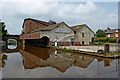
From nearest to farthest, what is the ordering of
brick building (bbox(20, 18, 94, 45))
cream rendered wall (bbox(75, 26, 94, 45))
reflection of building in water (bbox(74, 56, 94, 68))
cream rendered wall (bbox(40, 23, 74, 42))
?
reflection of building in water (bbox(74, 56, 94, 68)) < cream rendered wall (bbox(40, 23, 74, 42)) < brick building (bbox(20, 18, 94, 45)) < cream rendered wall (bbox(75, 26, 94, 45))

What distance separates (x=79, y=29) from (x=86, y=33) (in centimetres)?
352

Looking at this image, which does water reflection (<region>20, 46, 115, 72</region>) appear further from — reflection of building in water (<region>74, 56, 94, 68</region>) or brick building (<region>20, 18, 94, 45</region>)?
brick building (<region>20, 18, 94, 45</region>)

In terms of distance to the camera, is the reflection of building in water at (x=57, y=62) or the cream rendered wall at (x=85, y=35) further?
the cream rendered wall at (x=85, y=35)

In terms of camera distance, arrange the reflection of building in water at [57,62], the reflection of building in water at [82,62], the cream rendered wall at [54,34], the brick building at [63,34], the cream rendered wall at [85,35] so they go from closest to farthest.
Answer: the reflection of building in water at [57,62], the reflection of building in water at [82,62], the cream rendered wall at [54,34], the brick building at [63,34], the cream rendered wall at [85,35]

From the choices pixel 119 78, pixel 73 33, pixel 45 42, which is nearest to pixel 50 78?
pixel 119 78

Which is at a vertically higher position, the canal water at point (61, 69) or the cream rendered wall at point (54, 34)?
the cream rendered wall at point (54, 34)

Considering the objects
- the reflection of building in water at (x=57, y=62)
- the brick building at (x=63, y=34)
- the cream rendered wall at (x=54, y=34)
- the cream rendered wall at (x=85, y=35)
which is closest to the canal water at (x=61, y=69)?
the reflection of building in water at (x=57, y=62)

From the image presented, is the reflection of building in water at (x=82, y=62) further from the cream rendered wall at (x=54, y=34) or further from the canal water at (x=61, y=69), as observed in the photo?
the cream rendered wall at (x=54, y=34)

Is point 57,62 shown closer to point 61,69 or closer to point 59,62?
point 59,62

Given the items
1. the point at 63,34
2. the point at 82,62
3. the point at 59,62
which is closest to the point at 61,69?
the point at 59,62

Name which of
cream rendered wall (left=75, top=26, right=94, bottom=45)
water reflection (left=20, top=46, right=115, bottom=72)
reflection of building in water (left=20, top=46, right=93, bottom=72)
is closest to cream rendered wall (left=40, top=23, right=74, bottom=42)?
cream rendered wall (left=75, top=26, right=94, bottom=45)

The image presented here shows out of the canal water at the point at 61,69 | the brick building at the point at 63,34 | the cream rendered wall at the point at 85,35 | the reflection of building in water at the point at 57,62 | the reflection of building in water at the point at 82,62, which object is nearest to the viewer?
the canal water at the point at 61,69

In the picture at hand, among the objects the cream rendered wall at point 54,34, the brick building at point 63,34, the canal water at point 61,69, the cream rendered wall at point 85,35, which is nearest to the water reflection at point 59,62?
the canal water at point 61,69

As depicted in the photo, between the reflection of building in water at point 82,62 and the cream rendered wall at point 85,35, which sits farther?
the cream rendered wall at point 85,35
